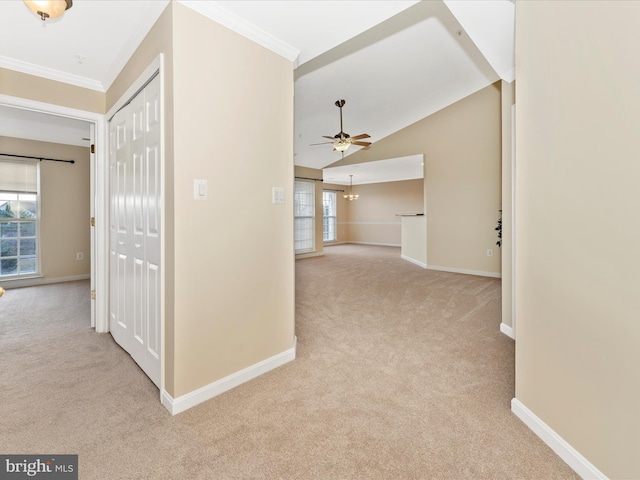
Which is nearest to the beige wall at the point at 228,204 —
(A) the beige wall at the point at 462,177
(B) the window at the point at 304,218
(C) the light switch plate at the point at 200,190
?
(C) the light switch plate at the point at 200,190

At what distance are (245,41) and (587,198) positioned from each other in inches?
82.1

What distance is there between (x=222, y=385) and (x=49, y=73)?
9.88 ft

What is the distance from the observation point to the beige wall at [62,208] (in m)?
4.96

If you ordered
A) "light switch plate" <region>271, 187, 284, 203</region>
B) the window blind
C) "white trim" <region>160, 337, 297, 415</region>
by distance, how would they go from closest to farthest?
"white trim" <region>160, 337, 297, 415</region>, "light switch plate" <region>271, 187, 284, 203</region>, the window blind

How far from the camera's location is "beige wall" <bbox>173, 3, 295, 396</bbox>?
1662 mm

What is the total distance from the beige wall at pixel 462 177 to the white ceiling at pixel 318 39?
33.5 inches

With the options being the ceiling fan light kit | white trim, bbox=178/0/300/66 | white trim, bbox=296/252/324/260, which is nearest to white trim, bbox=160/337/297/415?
the ceiling fan light kit

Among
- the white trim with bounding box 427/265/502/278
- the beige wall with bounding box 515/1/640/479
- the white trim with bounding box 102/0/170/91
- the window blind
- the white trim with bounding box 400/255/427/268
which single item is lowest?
the white trim with bounding box 427/265/502/278

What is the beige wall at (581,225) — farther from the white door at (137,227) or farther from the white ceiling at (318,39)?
the white door at (137,227)

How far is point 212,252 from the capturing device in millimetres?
1792

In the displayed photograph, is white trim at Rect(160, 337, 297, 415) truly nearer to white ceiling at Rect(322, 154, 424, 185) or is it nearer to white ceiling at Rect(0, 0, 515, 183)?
white ceiling at Rect(0, 0, 515, 183)

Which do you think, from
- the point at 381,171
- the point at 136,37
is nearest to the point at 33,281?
the point at 136,37

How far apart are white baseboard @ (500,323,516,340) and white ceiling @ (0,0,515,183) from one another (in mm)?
2238

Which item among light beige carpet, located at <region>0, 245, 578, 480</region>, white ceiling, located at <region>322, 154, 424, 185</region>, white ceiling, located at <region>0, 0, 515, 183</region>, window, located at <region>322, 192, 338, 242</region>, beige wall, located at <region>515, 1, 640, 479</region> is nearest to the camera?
beige wall, located at <region>515, 1, 640, 479</region>
